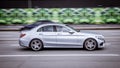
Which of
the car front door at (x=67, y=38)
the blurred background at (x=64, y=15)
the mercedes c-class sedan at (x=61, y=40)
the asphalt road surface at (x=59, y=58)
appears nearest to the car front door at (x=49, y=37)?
the mercedes c-class sedan at (x=61, y=40)

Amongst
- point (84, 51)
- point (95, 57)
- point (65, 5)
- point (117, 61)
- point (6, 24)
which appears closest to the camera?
point (117, 61)

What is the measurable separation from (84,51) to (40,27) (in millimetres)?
2422

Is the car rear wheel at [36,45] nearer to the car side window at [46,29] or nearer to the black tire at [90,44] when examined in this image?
the car side window at [46,29]

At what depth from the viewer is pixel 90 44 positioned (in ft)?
46.7

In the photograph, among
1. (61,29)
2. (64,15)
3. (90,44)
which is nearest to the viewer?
(90,44)

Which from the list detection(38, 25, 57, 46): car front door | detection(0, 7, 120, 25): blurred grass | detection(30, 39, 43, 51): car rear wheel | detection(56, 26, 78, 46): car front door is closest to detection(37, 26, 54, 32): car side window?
detection(38, 25, 57, 46): car front door

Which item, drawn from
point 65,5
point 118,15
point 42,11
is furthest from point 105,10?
point 65,5

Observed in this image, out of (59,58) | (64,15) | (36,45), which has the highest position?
(64,15)

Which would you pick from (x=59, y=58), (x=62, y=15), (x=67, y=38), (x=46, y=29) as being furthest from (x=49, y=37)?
(x=62, y=15)

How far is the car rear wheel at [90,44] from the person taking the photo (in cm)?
1421

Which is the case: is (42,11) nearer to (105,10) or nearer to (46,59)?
(105,10)

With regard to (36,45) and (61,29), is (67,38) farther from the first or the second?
(36,45)

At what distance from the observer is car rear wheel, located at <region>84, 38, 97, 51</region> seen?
14211 mm

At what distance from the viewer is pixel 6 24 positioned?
31.6m
